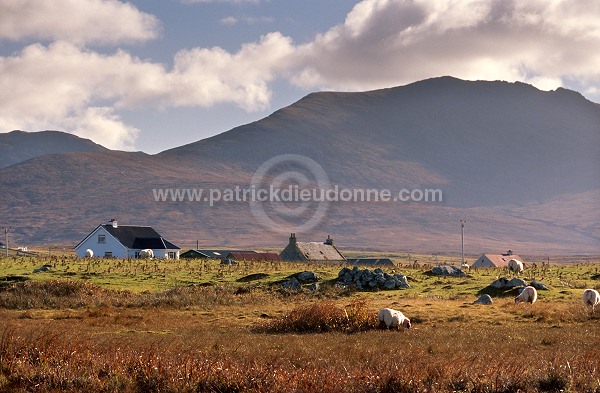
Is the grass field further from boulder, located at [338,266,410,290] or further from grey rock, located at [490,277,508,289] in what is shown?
boulder, located at [338,266,410,290]

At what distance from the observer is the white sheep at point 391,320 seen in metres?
34.8

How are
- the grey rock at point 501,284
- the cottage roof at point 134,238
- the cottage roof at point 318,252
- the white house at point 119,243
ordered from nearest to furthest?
the grey rock at point 501,284 → the white house at point 119,243 → the cottage roof at point 134,238 → the cottage roof at point 318,252

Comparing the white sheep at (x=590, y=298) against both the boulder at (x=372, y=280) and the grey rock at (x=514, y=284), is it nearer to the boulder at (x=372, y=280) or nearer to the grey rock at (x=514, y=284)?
the grey rock at (x=514, y=284)

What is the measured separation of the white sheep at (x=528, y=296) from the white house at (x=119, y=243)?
74363 millimetres

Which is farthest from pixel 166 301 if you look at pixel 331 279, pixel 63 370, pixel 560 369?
pixel 560 369

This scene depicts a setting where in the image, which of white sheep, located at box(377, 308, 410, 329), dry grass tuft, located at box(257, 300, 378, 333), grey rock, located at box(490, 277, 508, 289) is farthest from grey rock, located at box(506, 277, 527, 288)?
white sheep, located at box(377, 308, 410, 329)

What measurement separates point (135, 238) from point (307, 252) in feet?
88.3

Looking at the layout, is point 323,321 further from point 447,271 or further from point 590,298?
point 447,271

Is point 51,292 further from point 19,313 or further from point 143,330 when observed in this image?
point 143,330

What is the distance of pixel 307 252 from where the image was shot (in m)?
121

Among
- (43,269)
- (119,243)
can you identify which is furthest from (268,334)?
(119,243)

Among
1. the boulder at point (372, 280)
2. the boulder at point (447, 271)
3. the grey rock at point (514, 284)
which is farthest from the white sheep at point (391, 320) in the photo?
the boulder at point (447, 271)

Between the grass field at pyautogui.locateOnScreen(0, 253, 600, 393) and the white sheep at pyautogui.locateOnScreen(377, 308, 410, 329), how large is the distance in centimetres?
56

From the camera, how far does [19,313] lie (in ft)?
137
